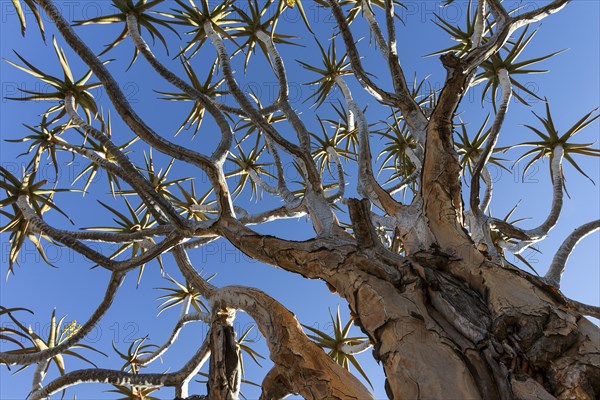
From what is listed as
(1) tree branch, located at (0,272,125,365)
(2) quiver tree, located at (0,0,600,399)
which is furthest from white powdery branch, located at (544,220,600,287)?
(1) tree branch, located at (0,272,125,365)

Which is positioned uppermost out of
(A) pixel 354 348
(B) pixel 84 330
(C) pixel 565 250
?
(B) pixel 84 330

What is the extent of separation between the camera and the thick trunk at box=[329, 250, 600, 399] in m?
2.16

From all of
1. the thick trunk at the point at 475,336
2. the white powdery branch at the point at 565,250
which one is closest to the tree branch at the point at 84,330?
the thick trunk at the point at 475,336

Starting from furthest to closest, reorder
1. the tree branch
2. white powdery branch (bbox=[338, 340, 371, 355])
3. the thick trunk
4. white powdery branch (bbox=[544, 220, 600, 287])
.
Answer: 1. white powdery branch (bbox=[338, 340, 371, 355])
2. the tree branch
3. white powdery branch (bbox=[544, 220, 600, 287])
4. the thick trunk

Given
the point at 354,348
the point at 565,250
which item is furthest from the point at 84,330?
the point at 565,250

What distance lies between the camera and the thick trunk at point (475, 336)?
216cm

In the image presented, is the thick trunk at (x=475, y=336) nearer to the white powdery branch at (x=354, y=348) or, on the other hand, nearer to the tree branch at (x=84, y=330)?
the tree branch at (x=84, y=330)

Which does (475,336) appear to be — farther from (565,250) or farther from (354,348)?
(354,348)

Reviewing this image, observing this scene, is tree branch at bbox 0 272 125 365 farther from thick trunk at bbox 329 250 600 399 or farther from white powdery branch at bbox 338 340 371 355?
white powdery branch at bbox 338 340 371 355

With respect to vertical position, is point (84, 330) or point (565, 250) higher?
point (84, 330)

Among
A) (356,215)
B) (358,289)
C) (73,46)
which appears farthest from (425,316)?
(73,46)

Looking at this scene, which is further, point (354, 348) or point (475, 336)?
point (354, 348)

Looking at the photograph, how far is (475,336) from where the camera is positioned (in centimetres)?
233

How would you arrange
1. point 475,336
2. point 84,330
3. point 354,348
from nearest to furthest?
point 475,336
point 84,330
point 354,348
